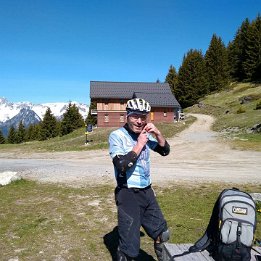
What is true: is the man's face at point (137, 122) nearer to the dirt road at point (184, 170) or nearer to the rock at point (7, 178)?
the dirt road at point (184, 170)

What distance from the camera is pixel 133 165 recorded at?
518cm

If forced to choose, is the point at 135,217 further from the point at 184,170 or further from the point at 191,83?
the point at 191,83

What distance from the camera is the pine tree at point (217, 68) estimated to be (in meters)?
89.4

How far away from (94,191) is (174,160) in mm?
10248

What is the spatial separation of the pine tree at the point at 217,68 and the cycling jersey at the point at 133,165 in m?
86.9

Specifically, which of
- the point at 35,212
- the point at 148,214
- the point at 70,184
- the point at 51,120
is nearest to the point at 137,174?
the point at 148,214

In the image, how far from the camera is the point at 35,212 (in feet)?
32.6

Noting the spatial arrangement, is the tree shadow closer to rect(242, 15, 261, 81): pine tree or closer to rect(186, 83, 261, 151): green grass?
rect(186, 83, 261, 151): green grass

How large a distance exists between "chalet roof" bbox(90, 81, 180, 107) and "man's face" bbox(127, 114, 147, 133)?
51831 mm

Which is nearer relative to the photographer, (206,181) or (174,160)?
(206,181)

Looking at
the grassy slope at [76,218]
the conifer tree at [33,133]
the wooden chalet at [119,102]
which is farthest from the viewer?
the conifer tree at [33,133]

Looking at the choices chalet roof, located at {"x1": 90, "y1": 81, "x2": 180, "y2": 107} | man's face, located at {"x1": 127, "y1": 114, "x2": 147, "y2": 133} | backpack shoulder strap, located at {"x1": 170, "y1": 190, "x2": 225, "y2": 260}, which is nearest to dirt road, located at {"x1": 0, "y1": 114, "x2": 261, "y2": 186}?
backpack shoulder strap, located at {"x1": 170, "y1": 190, "x2": 225, "y2": 260}

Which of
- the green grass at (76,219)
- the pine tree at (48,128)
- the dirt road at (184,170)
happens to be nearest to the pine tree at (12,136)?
the pine tree at (48,128)

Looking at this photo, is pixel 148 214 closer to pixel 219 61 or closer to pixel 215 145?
pixel 215 145
